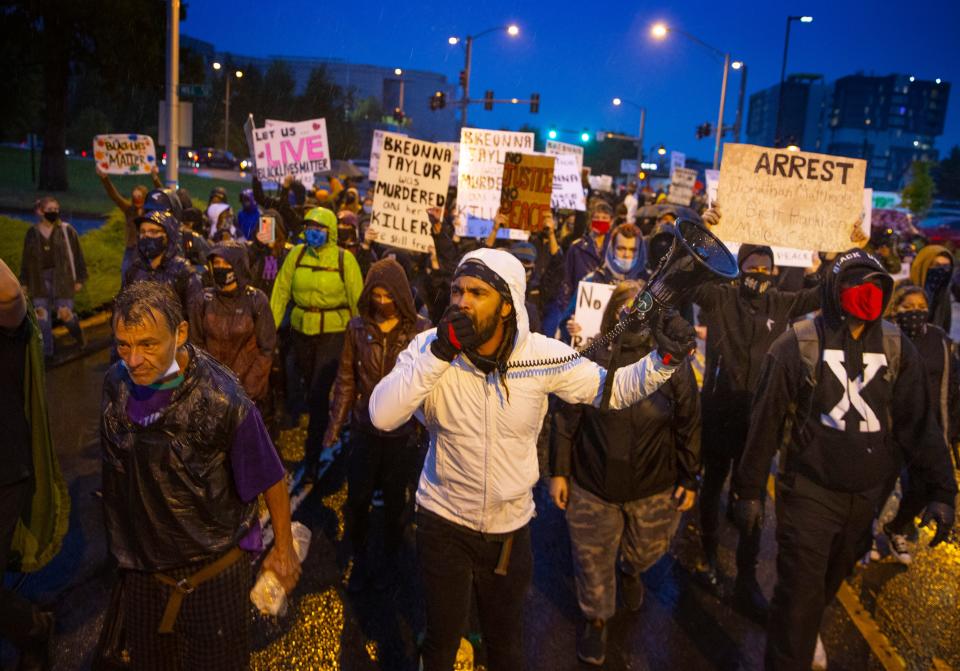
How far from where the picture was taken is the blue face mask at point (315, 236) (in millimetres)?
6133

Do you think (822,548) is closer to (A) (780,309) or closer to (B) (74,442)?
(A) (780,309)

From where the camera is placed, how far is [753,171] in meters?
5.89

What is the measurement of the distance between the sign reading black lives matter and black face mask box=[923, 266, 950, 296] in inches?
188

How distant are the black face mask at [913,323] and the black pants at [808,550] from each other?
5.44ft

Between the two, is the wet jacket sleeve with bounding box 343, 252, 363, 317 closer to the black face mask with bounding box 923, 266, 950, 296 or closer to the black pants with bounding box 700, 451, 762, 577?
the black pants with bounding box 700, 451, 762, 577

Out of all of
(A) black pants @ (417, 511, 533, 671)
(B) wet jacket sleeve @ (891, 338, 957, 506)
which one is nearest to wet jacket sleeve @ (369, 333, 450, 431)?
(A) black pants @ (417, 511, 533, 671)

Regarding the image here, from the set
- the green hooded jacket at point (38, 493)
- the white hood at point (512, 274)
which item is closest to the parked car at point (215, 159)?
the green hooded jacket at point (38, 493)

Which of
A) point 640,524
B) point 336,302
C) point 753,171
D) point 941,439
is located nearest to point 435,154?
point 336,302

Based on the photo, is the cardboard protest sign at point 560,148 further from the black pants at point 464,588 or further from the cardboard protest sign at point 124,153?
the black pants at point 464,588

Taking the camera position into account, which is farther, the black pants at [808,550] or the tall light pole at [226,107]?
the tall light pole at [226,107]

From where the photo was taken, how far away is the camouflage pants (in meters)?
4.11

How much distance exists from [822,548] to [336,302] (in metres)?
4.01

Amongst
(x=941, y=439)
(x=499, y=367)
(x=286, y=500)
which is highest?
(x=499, y=367)

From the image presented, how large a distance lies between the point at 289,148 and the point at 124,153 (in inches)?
102
